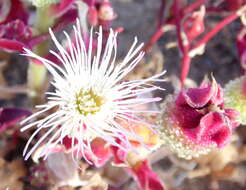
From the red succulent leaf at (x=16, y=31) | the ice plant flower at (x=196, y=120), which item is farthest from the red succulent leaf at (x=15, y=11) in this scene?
the ice plant flower at (x=196, y=120)

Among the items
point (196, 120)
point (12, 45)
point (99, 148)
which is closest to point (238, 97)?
point (196, 120)

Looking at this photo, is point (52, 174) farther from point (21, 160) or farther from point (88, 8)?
point (88, 8)

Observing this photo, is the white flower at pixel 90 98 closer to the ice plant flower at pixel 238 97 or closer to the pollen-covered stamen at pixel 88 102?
the pollen-covered stamen at pixel 88 102

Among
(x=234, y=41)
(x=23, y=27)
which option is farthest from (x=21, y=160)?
(x=234, y=41)

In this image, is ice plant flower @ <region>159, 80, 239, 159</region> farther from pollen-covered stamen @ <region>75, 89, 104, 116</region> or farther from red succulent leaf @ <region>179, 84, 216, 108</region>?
pollen-covered stamen @ <region>75, 89, 104, 116</region>

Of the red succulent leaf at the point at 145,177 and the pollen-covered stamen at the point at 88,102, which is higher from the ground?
the pollen-covered stamen at the point at 88,102

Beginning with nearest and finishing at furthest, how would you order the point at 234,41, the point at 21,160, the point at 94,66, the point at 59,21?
the point at 94,66, the point at 59,21, the point at 21,160, the point at 234,41
